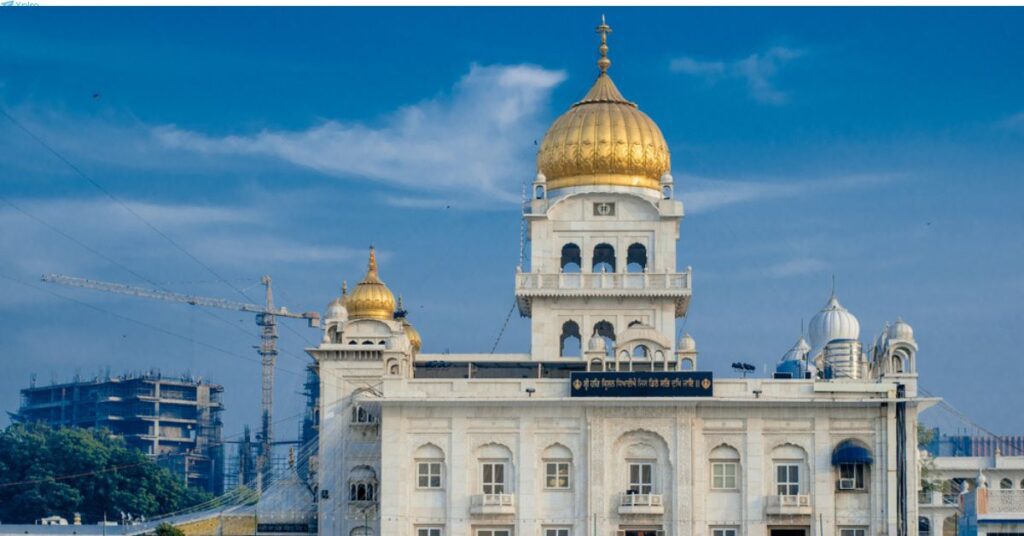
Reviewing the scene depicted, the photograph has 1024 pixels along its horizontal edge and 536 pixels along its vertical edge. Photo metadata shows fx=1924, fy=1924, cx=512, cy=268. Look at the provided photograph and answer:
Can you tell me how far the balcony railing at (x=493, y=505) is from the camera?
247 feet

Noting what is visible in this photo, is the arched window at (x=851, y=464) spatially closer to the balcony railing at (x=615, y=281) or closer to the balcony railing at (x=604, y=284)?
the balcony railing at (x=604, y=284)

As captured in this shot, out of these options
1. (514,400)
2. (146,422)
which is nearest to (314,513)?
(514,400)

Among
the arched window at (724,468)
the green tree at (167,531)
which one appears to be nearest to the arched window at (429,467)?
the arched window at (724,468)

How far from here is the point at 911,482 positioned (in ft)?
248

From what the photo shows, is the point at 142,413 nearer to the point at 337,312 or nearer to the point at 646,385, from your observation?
the point at 337,312

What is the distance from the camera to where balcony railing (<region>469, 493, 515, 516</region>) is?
247ft

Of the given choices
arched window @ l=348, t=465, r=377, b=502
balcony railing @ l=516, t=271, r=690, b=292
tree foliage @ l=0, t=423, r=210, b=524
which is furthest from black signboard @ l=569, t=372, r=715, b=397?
tree foliage @ l=0, t=423, r=210, b=524

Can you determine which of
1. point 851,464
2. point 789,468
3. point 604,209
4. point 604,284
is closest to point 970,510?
point 851,464

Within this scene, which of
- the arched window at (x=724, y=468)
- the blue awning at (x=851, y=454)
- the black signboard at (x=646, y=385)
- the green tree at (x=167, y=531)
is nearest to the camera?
the blue awning at (x=851, y=454)

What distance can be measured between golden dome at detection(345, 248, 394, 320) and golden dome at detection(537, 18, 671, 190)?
9.71 metres

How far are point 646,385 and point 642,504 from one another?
4678 millimetres

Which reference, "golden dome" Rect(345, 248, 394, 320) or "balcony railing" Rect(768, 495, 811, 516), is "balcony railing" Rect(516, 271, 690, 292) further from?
"balcony railing" Rect(768, 495, 811, 516)

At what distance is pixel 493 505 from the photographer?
247 feet

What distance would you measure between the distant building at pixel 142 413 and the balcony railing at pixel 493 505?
374 ft
